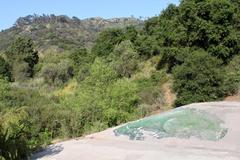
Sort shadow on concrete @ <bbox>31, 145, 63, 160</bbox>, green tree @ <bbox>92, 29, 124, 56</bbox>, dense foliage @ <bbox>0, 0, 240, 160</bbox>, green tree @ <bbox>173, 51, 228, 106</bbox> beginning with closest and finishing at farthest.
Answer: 1. shadow on concrete @ <bbox>31, 145, 63, 160</bbox>
2. dense foliage @ <bbox>0, 0, 240, 160</bbox>
3. green tree @ <bbox>173, 51, 228, 106</bbox>
4. green tree @ <bbox>92, 29, 124, 56</bbox>

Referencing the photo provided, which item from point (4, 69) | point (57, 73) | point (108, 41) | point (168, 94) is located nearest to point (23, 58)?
point (4, 69)

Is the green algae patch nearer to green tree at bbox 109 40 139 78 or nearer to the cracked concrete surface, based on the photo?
the cracked concrete surface

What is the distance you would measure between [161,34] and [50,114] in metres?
14.8

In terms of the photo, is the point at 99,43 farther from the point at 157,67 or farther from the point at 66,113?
the point at 66,113

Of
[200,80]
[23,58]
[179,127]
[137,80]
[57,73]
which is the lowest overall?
[179,127]

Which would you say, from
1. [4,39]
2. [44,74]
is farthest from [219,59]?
[4,39]

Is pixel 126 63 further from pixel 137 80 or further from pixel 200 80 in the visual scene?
pixel 200 80

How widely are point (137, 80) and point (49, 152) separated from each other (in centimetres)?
2185

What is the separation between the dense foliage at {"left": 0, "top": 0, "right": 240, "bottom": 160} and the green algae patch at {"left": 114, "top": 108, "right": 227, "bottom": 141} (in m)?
2.41

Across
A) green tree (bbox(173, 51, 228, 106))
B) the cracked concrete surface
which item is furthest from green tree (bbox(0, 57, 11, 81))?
the cracked concrete surface

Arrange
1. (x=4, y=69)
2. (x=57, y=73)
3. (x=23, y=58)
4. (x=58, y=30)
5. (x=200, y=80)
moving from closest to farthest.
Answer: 1. (x=200, y=80)
2. (x=57, y=73)
3. (x=4, y=69)
4. (x=23, y=58)
5. (x=58, y=30)

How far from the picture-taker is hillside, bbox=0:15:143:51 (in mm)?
76562

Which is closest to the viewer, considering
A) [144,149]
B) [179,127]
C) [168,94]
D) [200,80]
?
[144,149]

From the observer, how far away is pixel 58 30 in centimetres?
8456
